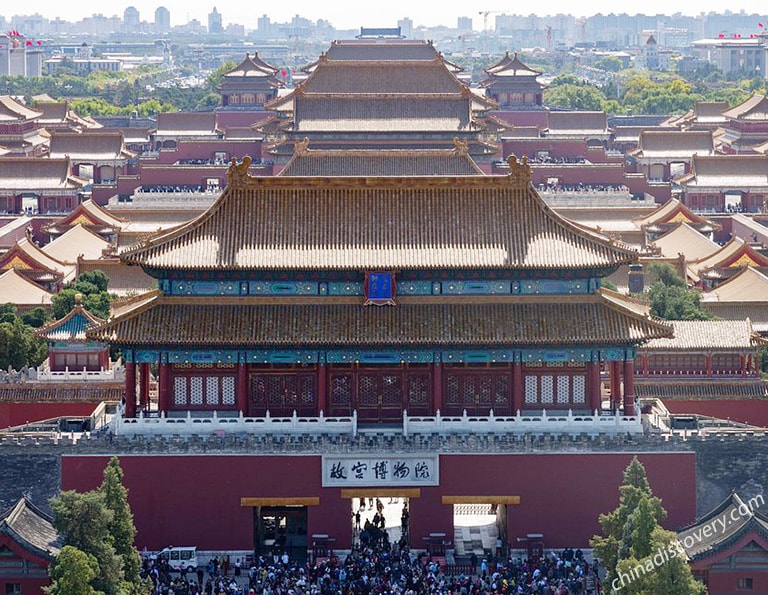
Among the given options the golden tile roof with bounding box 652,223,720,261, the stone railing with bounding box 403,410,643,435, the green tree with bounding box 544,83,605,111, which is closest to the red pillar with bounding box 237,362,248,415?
the stone railing with bounding box 403,410,643,435

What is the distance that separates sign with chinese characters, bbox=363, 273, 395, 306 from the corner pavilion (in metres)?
0.04

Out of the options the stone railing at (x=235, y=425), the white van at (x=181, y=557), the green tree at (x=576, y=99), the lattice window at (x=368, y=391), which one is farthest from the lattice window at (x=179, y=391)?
the green tree at (x=576, y=99)

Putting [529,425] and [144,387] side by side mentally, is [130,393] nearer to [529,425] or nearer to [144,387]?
[144,387]

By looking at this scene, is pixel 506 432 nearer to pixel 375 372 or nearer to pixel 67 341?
pixel 375 372

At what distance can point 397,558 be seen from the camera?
44781 millimetres

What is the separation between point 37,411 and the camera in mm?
55281

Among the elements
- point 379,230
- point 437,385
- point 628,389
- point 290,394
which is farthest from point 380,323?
point 628,389

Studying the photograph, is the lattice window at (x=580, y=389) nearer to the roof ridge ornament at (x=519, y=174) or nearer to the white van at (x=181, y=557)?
the roof ridge ornament at (x=519, y=174)

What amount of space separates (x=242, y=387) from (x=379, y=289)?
427 cm

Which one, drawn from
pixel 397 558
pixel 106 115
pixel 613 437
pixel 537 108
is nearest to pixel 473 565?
pixel 397 558

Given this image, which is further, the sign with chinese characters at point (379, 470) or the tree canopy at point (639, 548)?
the sign with chinese characters at point (379, 470)

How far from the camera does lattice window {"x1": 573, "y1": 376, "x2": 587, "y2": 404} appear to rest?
4738cm

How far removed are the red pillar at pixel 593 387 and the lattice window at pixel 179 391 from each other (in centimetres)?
1030

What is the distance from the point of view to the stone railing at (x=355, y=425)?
1826 inches
